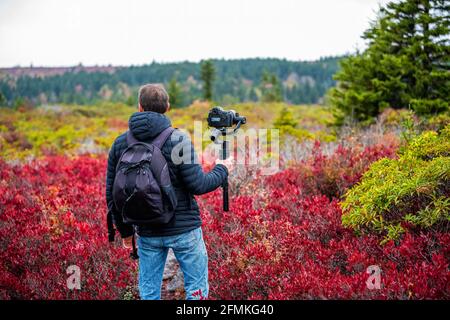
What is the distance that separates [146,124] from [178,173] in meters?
0.45

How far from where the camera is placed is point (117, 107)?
145ft

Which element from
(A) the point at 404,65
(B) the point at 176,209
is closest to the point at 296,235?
(B) the point at 176,209

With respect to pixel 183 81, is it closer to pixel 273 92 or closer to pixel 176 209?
pixel 273 92

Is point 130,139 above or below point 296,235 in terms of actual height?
above

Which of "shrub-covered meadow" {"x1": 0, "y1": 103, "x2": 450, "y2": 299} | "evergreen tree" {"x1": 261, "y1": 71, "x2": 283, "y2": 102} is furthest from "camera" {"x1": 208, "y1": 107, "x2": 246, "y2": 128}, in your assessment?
"evergreen tree" {"x1": 261, "y1": 71, "x2": 283, "y2": 102}

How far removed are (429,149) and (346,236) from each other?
1.38 metres

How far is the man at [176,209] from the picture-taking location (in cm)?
287

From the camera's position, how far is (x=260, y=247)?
4.36 metres

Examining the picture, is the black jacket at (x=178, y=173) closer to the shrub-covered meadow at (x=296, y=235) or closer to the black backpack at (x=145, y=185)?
the black backpack at (x=145, y=185)

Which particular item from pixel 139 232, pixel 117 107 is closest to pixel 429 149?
pixel 139 232

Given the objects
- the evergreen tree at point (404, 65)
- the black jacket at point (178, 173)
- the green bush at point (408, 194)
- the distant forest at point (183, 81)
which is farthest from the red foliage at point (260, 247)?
the distant forest at point (183, 81)

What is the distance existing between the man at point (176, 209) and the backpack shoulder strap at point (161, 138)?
0.03 metres

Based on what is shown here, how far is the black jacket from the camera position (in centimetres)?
285
